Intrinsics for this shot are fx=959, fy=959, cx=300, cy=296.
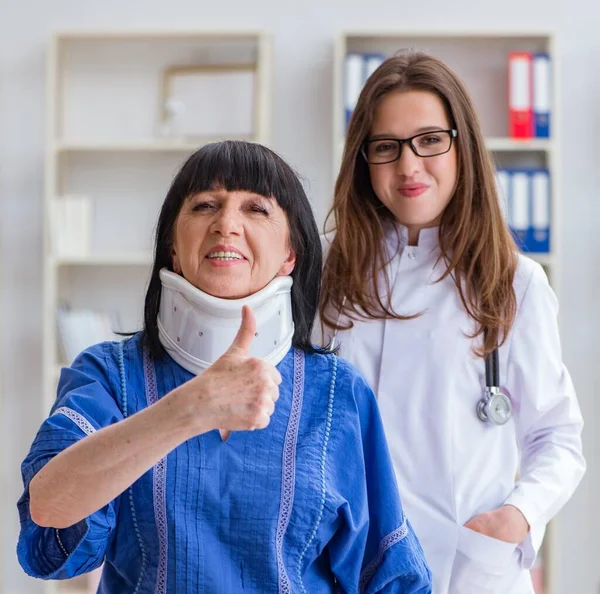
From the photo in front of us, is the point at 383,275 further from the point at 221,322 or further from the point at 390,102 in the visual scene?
the point at 221,322

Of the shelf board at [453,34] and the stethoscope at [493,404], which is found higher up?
the shelf board at [453,34]

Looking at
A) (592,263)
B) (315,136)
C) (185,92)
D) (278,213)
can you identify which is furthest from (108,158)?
(278,213)

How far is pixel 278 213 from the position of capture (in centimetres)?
127

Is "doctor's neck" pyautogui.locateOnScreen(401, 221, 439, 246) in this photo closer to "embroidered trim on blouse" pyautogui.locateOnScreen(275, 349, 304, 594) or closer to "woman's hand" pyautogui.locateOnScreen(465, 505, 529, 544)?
"woman's hand" pyautogui.locateOnScreen(465, 505, 529, 544)

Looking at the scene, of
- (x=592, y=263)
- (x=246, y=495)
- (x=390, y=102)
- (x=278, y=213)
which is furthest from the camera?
(x=592, y=263)

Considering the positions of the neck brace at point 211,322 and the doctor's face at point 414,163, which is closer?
the neck brace at point 211,322

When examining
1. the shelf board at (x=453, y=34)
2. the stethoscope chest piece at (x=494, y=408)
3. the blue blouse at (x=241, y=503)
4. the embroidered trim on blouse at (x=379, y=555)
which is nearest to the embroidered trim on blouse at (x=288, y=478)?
the blue blouse at (x=241, y=503)

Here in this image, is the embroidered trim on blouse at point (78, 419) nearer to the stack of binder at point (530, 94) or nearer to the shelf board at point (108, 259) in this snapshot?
the shelf board at point (108, 259)

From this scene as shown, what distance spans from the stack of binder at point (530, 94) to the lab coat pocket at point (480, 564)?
2.27 m

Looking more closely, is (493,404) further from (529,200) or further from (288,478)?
(529,200)

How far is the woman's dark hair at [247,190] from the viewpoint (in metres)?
1.24

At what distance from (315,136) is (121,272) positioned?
983 millimetres

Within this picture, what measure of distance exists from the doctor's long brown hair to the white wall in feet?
6.84

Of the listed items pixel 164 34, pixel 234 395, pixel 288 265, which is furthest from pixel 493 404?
pixel 164 34
